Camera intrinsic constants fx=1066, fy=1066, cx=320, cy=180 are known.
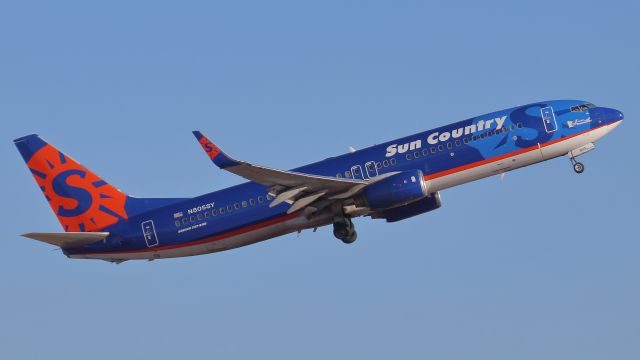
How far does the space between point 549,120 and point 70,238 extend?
984 inches

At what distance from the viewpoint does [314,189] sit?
51719 millimetres

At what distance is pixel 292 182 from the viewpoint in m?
50.6

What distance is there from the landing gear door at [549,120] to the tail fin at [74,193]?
20.2 m

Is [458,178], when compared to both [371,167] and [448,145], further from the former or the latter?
[371,167]

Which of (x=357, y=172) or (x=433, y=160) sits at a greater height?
(x=357, y=172)

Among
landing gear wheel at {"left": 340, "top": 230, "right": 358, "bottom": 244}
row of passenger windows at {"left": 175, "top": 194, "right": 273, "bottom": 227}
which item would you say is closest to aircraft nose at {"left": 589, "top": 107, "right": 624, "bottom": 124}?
landing gear wheel at {"left": 340, "top": 230, "right": 358, "bottom": 244}

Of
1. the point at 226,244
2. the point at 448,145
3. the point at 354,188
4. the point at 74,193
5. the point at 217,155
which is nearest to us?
the point at 217,155

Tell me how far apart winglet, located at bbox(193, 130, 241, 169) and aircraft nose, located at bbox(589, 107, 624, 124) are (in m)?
18.6

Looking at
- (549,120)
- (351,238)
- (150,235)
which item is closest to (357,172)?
(351,238)

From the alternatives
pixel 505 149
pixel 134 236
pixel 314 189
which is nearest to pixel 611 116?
pixel 505 149

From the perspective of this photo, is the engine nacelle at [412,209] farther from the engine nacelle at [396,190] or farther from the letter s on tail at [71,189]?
the letter s on tail at [71,189]

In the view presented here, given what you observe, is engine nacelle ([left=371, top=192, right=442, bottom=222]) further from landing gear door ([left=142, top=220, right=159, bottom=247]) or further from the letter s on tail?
the letter s on tail

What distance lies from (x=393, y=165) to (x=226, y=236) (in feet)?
30.7

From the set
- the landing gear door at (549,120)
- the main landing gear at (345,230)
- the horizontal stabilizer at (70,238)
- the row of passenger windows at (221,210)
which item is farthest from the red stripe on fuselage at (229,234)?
the landing gear door at (549,120)
